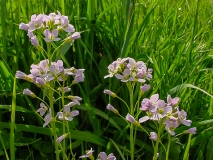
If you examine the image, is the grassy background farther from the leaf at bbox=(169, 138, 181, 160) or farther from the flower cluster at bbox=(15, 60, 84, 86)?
the flower cluster at bbox=(15, 60, 84, 86)

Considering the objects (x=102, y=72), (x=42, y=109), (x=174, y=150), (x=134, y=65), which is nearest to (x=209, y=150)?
(x=174, y=150)

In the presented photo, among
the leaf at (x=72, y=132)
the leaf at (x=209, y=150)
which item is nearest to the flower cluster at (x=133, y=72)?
the leaf at (x=72, y=132)

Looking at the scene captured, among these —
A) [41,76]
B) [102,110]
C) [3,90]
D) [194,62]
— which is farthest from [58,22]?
[194,62]

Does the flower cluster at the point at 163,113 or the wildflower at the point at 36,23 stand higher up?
the wildflower at the point at 36,23

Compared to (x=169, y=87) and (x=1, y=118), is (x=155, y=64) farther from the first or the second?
(x=1, y=118)

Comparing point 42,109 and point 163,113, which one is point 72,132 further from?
point 163,113

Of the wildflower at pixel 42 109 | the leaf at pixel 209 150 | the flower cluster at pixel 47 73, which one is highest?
the flower cluster at pixel 47 73

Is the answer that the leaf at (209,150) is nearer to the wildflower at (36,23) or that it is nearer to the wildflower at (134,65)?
the wildflower at (134,65)

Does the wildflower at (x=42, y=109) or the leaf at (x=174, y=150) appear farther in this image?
the leaf at (x=174, y=150)

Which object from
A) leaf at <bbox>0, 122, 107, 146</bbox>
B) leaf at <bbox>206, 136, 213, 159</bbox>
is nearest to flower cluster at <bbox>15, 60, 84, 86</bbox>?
leaf at <bbox>0, 122, 107, 146</bbox>
